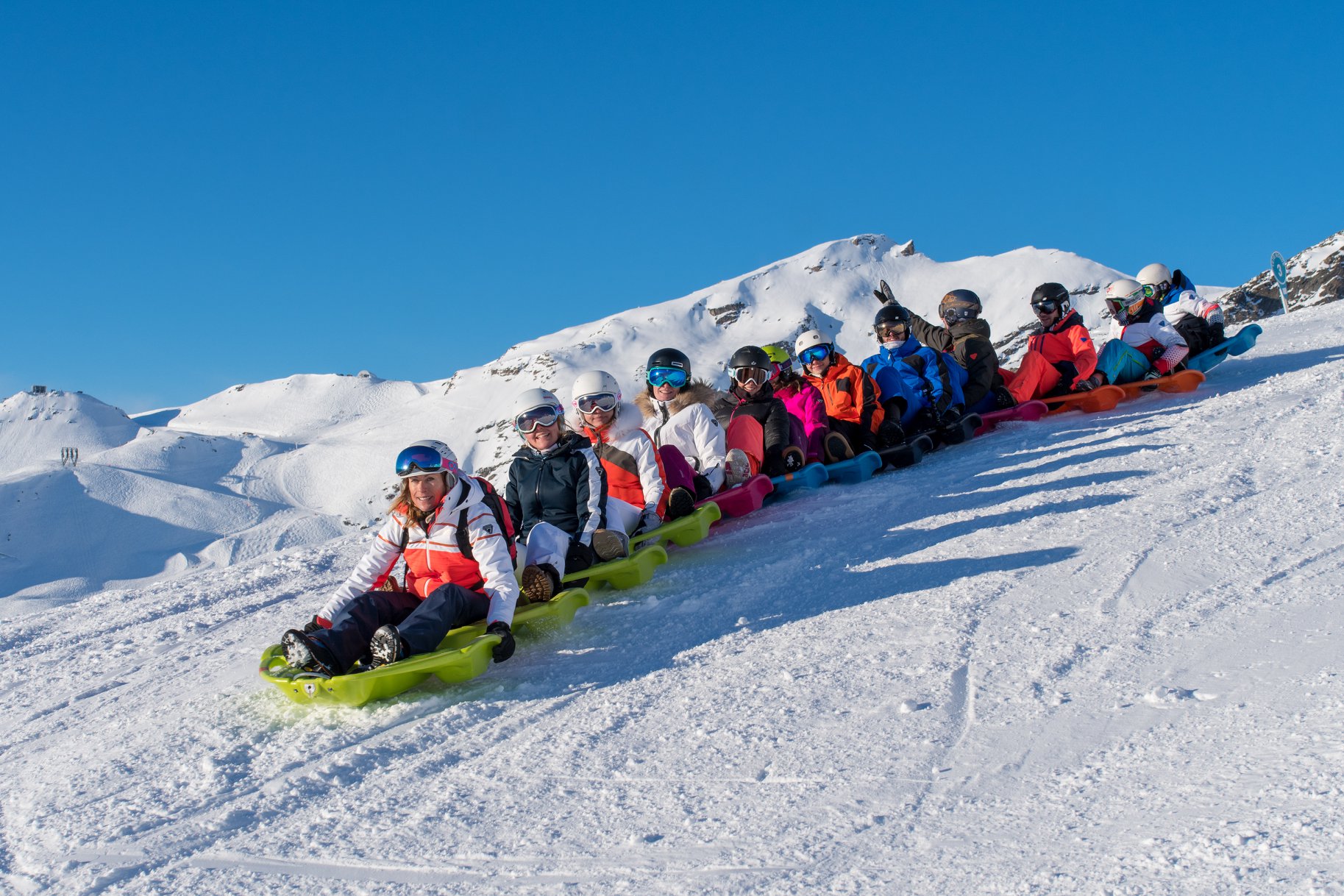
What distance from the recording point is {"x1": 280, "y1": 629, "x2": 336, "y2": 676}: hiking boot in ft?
14.8

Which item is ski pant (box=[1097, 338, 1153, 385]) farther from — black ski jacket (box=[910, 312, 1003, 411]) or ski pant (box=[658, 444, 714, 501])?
ski pant (box=[658, 444, 714, 501])

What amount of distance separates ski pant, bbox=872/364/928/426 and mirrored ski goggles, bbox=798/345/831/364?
0.54 m

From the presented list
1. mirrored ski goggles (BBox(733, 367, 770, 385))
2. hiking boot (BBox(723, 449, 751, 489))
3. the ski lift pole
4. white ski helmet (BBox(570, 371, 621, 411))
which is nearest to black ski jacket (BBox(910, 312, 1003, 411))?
mirrored ski goggles (BBox(733, 367, 770, 385))

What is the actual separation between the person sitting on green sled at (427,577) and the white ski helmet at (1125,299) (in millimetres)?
8162

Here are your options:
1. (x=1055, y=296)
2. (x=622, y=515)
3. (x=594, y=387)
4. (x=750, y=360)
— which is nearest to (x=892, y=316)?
(x=750, y=360)

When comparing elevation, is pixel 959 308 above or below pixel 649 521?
above

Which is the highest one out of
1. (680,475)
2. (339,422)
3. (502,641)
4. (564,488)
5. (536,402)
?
(339,422)

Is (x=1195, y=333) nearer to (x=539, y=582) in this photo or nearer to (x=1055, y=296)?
(x=1055, y=296)

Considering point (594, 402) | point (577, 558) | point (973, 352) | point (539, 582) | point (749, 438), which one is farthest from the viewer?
point (973, 352)

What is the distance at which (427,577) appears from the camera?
17.2 feet

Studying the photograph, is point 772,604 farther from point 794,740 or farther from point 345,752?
point 345,752

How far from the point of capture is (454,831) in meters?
3.36

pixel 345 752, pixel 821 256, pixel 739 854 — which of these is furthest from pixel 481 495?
pixel 821 256

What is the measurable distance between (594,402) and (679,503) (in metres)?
0.90
